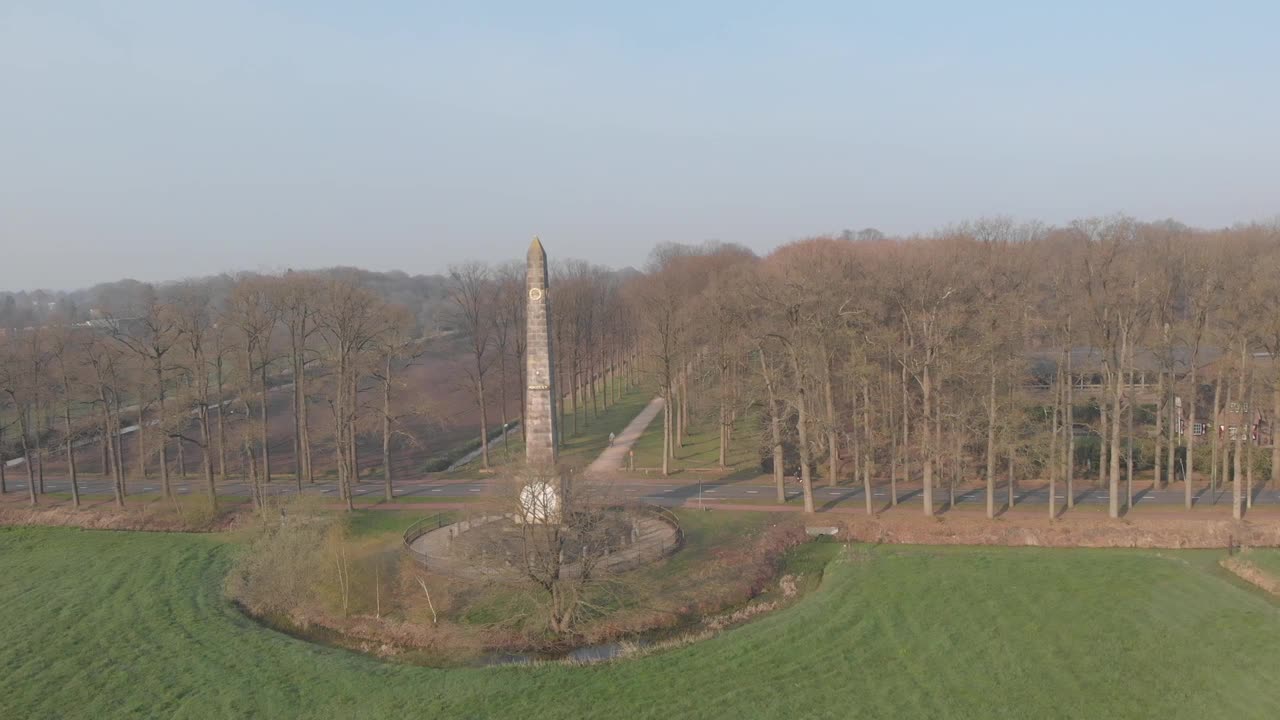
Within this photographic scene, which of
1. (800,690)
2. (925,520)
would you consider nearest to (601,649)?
(800,690)

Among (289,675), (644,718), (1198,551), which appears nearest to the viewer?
(644,718)

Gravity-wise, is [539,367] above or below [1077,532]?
above

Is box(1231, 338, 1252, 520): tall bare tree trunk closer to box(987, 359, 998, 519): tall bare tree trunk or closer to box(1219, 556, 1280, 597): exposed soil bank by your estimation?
box(1219, 556, 1280, 597): exposed soil bank

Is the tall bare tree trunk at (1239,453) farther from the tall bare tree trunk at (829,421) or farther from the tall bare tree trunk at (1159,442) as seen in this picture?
the tall bare tree trunk at (829,421)

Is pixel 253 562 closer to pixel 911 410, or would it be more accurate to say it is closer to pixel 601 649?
pixel 601 649

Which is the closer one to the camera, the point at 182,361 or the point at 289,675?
the point at 289,675

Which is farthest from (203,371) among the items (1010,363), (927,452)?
(1010,363)

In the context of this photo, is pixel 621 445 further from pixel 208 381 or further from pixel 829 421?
pixel 208 381

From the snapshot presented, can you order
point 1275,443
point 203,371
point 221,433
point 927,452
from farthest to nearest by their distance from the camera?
point 221,433
point 203,371
point 1275,443
point 927,452
